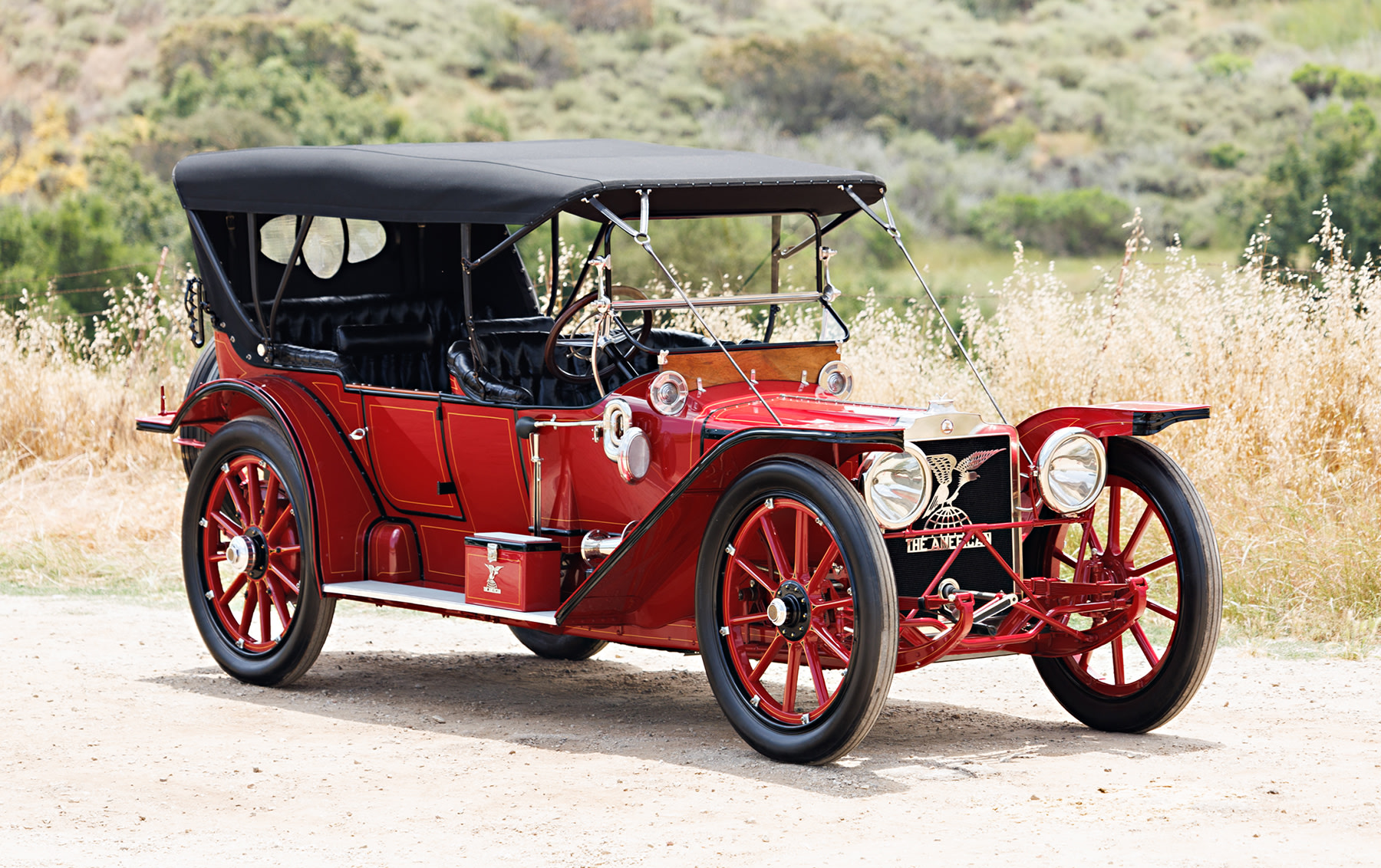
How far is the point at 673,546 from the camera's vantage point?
21.5 ft

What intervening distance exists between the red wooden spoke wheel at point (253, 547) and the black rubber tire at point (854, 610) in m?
2.07

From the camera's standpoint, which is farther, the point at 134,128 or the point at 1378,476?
the point at 134,128

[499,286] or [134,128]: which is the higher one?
[134,128]

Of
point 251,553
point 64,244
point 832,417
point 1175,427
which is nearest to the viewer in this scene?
point 832,417

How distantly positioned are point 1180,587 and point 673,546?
5.79 ft

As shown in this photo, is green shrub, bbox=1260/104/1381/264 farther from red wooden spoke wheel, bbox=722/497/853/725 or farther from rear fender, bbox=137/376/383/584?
red wooden spoke wheel, bbox=722/497/853/725

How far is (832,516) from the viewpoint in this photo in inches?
229

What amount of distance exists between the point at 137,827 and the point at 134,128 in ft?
117

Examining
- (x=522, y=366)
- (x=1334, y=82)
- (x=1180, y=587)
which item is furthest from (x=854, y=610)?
(x=1334, y=82)

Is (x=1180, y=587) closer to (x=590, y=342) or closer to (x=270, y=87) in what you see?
(x=590, y=342)

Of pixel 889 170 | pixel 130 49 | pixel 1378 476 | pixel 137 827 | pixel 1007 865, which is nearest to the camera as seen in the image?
pixel 1007 865

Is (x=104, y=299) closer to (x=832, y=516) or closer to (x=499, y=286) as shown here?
(x=499, y=286)

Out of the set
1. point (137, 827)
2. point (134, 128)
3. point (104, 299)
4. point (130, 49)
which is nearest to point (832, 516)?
point (137, 827)

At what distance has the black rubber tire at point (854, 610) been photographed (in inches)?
225
